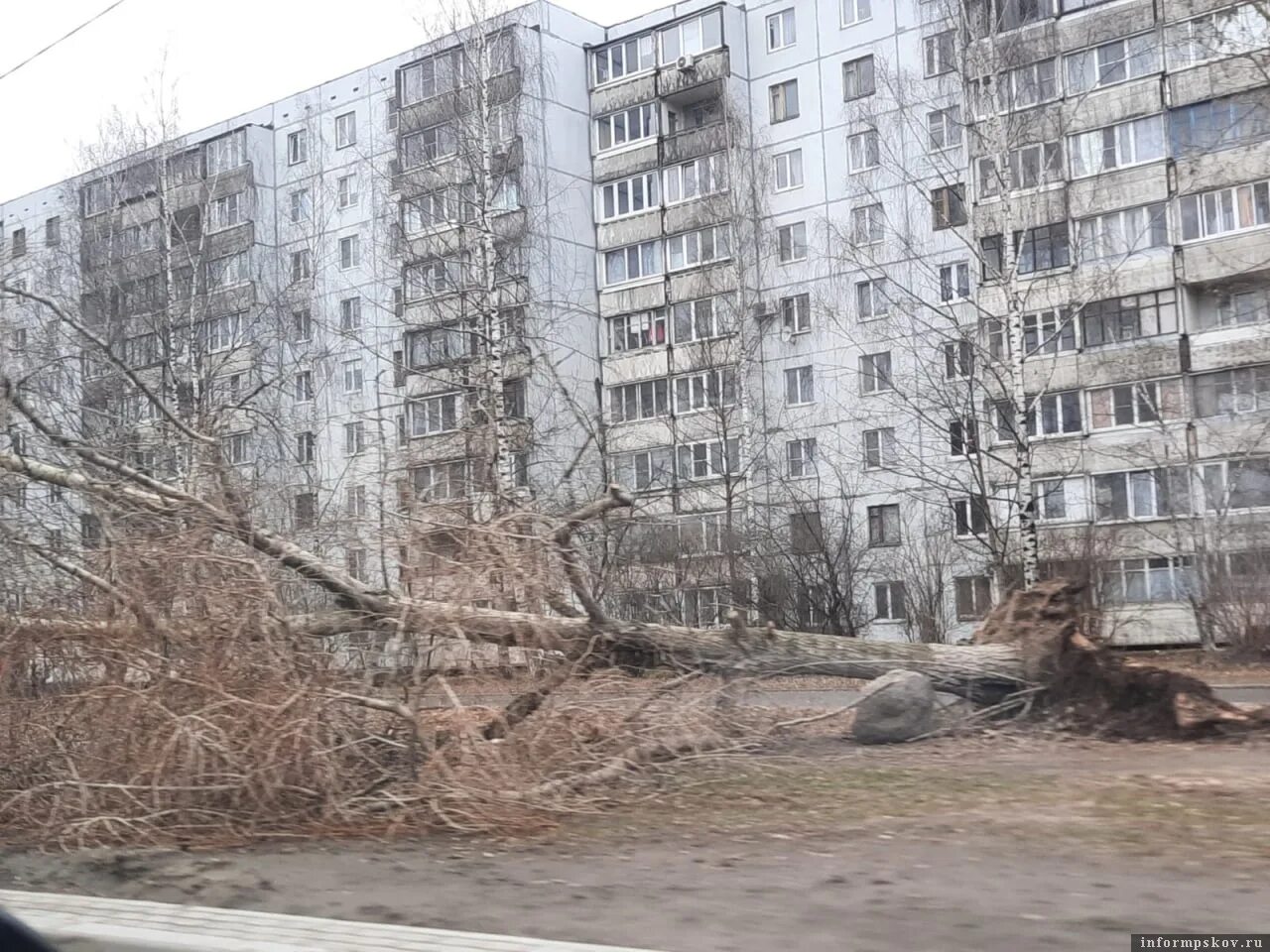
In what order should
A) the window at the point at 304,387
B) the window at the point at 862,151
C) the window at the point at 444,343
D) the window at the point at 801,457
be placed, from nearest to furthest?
the window at the point at 444,343 < the window at the point at 304,387 < the window at the point at 862,151 < the window at the point at 801,457

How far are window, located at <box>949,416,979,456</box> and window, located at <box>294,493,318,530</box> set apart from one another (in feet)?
58.3

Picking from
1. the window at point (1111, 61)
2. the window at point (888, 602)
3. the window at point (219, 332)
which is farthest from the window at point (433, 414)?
the window at point (1111, 61)

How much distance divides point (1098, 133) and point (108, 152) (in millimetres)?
25403

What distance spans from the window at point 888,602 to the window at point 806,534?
276 centimetres

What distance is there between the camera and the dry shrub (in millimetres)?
7641

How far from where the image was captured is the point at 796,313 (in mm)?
38188

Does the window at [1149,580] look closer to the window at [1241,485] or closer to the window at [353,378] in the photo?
the window at [1241,485]

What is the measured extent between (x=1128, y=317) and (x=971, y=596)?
27.1 ft

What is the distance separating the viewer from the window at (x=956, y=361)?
28.1 meters

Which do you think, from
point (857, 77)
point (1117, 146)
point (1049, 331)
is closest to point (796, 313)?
point (857, 77)

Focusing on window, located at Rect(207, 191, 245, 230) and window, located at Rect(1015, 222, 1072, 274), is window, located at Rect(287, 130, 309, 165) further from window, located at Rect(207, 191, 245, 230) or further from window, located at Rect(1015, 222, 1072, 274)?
window, located at Rect(1015, 222, 1072, 274)

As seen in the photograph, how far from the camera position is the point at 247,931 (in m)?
4.73

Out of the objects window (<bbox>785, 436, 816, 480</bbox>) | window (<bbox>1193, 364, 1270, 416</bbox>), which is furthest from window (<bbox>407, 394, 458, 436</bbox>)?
window (<bbox>1193, 364, 1270, 416</bbox>)

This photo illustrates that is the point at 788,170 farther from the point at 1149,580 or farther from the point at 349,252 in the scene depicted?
the point at 1149,580
